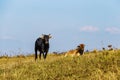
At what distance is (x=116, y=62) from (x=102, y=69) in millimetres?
764

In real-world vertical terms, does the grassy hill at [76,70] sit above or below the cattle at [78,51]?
below

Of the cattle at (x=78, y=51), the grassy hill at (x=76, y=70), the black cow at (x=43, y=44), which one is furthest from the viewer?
the black cow at (x=43, y=44)

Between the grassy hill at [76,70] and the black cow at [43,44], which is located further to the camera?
the black cow at [43,44]

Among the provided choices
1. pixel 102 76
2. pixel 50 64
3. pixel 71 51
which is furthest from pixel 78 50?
pixel 102 76

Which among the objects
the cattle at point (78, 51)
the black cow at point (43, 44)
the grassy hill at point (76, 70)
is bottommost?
the grassy hill at point (76, 70)

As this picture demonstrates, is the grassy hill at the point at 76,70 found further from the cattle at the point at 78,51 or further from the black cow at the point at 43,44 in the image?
the black cow at the point at 43,44

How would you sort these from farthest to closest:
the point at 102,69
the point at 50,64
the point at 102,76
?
1. the point at 50,64
2. the point at 102,69
3. the point at 102,76

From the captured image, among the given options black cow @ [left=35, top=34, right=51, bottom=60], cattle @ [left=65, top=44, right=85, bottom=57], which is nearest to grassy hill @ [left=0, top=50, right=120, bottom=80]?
cattle @ [left=65, top=44, right=85, bottom=57]

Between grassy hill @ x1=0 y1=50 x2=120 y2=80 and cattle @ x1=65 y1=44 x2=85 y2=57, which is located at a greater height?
cattle @ x1=65 y1=44 x2=85 y2=57

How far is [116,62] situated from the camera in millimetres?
15008

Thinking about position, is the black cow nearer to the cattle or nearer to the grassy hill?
the cattle

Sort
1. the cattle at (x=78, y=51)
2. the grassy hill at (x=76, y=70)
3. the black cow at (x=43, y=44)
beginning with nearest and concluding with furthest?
the grassy hill at (x=76, y=70)
the cattle at (x=78, y=51)
the black cow at (x=43, y=44)

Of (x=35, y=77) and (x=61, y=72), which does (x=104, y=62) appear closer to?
(x=61, y=72)

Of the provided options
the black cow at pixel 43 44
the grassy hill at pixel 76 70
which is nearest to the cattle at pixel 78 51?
the black cow at pixel 43 44
